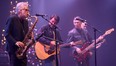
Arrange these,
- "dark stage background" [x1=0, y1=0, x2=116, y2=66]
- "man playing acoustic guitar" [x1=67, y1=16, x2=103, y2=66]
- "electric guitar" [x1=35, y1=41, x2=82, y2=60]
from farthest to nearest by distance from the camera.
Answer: "dark stage background" [x1=0, y1=0, x2=116, y2=66], "man playing acoustic guitar" [x1=67, y1=16, x2=103, y2=66], "electric guitar" [x1=35, y1=41, x2=82, y2=60]

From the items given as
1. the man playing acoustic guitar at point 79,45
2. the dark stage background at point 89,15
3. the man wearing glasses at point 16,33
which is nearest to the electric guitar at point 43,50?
the man playing acoustic guitar at point 79,45

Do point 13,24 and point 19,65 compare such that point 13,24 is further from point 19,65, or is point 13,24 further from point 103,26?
point 103,26

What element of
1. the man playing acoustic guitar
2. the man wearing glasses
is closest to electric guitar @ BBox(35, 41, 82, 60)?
the man playing acoustic guitar

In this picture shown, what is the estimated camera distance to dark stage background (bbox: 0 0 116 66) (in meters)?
11.0

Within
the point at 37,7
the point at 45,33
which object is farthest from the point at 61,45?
the point at 37,7

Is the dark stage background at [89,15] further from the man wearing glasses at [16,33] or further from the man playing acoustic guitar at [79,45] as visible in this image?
the man wearing glasses at [16,33]

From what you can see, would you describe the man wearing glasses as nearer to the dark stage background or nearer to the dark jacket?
the dark jacket

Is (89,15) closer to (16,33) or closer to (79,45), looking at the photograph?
(79,45)

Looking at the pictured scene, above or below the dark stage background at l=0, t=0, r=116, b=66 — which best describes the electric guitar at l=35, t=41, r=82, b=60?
below

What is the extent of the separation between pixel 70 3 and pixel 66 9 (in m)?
0.27

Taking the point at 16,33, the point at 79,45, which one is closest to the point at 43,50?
the point at 79,45

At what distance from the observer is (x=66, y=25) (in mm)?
11258

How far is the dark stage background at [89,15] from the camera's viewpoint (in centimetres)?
1099

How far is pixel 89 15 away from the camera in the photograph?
36.7ft
